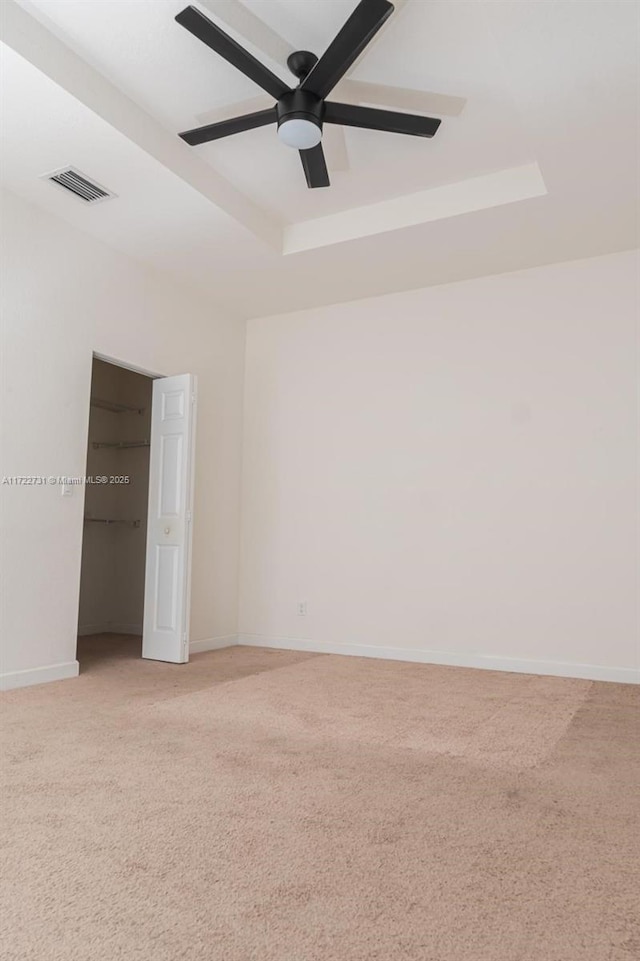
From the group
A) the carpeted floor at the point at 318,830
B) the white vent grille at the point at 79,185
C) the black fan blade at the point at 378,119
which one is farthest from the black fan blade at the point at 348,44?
the carpeted floor at the point at 318,830

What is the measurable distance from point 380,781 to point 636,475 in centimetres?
326

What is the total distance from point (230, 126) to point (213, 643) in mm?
4044

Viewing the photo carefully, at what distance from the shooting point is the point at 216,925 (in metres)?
1.48

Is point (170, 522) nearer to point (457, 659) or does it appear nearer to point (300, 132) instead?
point (457, 659)

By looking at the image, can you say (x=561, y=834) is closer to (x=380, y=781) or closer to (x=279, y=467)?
(x=380, y=781)

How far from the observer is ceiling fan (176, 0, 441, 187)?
2.76 metres

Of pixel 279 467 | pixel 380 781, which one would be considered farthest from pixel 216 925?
pixel 279 467

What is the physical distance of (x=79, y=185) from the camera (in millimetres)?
4062

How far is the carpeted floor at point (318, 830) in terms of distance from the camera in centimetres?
146

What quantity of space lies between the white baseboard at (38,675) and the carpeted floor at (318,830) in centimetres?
29

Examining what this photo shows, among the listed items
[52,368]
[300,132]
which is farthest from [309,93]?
[52,368]

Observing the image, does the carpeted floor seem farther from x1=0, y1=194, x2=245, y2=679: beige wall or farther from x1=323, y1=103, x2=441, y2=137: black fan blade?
x1=323, y1=103, x2=441, y2=137: black fan blade

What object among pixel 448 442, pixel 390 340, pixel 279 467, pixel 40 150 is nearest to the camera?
pixel 40 150

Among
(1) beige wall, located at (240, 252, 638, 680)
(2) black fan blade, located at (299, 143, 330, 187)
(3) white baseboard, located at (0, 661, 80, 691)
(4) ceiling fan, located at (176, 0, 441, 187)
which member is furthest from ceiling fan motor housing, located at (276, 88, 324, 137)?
(3) white baseboard, located at (0, 661, 80, 691)
